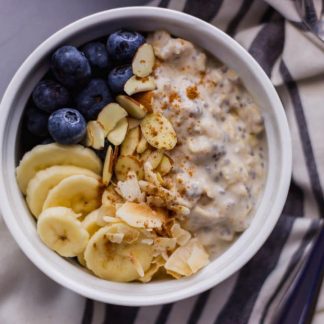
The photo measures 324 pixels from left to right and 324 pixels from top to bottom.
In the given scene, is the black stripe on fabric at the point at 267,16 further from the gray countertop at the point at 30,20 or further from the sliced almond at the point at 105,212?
the sliced almond at the point at 105,212

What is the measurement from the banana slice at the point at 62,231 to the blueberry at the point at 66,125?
134 mm

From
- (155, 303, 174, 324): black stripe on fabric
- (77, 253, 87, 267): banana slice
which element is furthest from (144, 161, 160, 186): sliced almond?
(155, 303, 174, 324): black stripe on fabric

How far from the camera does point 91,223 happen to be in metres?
1.25

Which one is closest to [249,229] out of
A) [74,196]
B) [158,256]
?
[158,256]

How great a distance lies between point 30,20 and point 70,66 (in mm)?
248

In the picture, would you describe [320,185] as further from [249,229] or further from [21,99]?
[21,99]

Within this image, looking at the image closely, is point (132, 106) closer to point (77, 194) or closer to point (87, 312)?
point (77, 194)

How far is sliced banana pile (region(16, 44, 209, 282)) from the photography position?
48.2 inches

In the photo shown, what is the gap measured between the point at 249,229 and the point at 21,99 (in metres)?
0.49

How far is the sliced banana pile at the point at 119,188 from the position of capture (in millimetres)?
1225

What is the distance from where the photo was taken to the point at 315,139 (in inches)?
54.5

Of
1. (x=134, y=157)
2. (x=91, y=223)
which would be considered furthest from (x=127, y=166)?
(x=91, y=223)

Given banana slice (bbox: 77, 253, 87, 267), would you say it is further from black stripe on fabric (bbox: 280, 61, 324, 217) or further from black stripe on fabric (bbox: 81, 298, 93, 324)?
black stripe on fabric (bbox: 280, 61, 324, 217)

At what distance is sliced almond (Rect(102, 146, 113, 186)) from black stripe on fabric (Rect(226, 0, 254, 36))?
37cm
